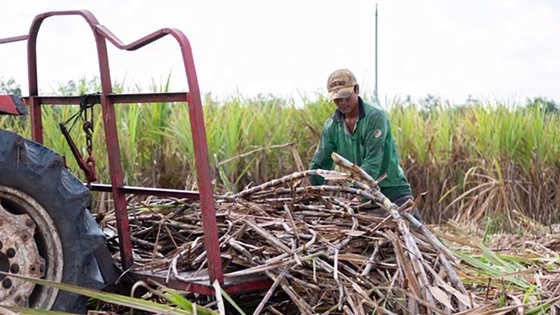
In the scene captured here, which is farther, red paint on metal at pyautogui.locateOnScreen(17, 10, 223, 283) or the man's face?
the man's face

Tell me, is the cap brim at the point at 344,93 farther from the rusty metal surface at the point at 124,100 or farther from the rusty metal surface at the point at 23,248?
the rusty metal surface at the point at 23,248

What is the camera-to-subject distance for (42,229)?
3.19 meters

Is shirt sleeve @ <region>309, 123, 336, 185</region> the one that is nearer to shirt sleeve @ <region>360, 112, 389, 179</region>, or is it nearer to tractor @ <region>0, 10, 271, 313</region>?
shirt sleeve @ <region>360, 112, 389, 179</region>

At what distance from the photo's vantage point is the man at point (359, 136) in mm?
5284

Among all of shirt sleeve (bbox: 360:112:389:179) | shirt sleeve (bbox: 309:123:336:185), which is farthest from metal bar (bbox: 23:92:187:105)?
shirt sleeve (bbox: 309:123:336:185)

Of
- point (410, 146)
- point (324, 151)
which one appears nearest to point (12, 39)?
point (324, 151)

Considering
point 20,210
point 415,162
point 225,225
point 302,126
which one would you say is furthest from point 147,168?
point 20,210

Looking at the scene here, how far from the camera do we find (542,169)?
32.7 feet

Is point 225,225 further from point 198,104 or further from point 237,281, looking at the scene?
point 198,104

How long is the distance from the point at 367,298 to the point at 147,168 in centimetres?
477

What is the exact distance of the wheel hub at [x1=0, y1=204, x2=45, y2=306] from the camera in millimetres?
3096

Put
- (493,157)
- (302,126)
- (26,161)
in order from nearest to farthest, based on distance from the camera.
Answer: (26,161)
(302,126)
(493,157)

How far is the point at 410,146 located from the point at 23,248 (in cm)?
722

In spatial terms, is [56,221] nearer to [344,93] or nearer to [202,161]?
[202,161]
